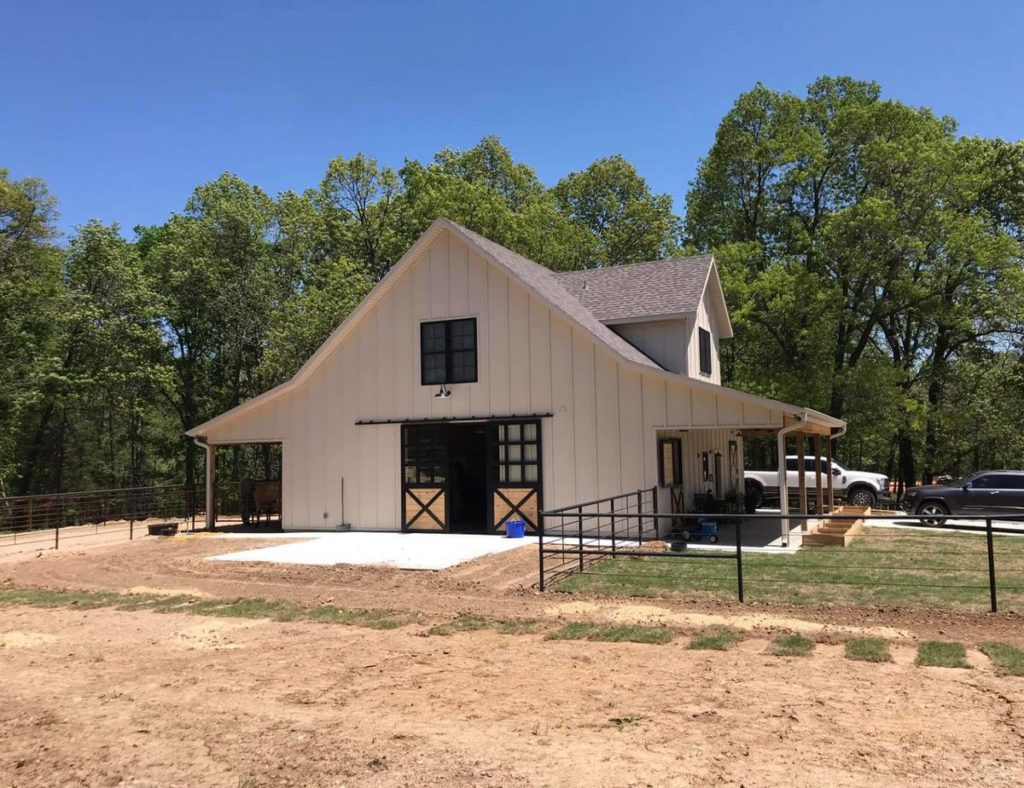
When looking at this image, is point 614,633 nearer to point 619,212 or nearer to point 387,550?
point 387,550

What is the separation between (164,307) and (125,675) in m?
27.7

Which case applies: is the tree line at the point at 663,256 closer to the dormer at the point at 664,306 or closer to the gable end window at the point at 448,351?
the dormer at the point at 664,306

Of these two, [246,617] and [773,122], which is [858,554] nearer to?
[246,617]

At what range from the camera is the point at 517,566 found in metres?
12.7

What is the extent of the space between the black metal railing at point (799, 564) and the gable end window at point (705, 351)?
18.1 feet

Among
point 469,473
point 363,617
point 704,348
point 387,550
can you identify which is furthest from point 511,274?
point 363,617

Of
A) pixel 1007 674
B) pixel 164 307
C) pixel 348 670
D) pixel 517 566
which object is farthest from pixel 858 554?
pixel 164 307

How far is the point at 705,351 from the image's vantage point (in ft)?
71.1

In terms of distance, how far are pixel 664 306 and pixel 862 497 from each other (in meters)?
10.8

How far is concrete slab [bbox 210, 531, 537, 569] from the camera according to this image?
13.6 m

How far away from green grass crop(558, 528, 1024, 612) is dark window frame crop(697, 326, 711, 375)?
779cm

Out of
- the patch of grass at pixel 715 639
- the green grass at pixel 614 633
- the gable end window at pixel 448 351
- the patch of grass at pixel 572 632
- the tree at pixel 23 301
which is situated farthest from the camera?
the tree at pixel 23 301

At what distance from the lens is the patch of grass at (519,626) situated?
8398 millimetres

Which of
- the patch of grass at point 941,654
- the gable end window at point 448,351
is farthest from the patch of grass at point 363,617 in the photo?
the gable end window at point 448,351
